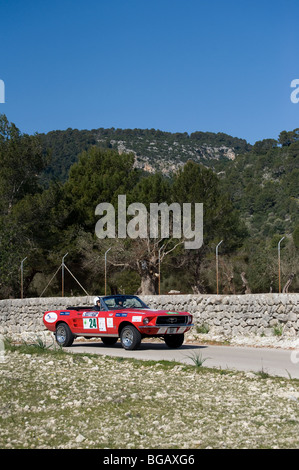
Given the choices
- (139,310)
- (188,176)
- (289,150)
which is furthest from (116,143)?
(139,310)

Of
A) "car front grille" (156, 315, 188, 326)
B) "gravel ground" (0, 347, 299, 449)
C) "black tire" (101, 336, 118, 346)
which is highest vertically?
"car front grille" (156, 315, 188, 326)

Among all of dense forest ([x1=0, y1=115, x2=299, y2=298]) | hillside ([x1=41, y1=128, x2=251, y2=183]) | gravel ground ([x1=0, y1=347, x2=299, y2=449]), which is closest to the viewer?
gravel ground ([x1=0, y1=347, x2=299, y2=449])

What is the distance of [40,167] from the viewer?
A: 138ft

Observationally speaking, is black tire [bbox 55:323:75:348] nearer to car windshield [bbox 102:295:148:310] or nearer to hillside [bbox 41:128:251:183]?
car windshield [bbox 102:295:148:310]

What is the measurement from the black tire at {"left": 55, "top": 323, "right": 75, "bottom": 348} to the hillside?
9225cm

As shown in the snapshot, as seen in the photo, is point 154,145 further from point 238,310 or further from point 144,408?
point 144,408

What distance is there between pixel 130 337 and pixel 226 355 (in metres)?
2.65

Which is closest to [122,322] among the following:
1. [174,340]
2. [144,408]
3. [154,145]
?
[174,340]

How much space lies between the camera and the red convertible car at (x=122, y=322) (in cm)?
1521

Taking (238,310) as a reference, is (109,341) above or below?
below

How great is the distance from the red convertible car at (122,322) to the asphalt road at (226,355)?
0.40 m

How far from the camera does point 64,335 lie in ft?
57.9

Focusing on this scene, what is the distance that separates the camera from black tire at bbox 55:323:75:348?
17453 millimetres

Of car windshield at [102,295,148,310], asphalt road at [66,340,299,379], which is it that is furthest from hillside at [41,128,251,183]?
asphalt road at [66,340,299,379]
